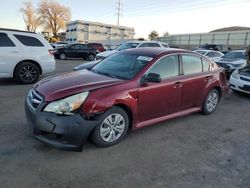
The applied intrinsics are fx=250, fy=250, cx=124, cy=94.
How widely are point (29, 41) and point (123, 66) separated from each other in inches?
202

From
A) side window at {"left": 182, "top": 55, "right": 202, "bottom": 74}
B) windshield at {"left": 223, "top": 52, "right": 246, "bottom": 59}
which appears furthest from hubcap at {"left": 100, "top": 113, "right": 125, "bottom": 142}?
windshield at {"left": 223, "top": 52, "right": 246, "bottom": 59}

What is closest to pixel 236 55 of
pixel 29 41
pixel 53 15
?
pixel 29 41

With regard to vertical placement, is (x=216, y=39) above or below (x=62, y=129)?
above

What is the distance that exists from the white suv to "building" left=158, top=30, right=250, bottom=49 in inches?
1415

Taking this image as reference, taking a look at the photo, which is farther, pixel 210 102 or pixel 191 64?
pixel 210 102

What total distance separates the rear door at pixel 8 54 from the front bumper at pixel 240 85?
712 cm

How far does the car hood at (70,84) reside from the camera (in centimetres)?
359

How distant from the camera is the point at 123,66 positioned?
4.74 metres

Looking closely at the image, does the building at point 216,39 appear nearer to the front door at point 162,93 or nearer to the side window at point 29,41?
the side window at point 29,41

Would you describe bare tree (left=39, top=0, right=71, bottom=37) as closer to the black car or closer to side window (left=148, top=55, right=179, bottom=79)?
the black car

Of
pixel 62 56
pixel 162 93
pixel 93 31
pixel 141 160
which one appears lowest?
pixel 62 56

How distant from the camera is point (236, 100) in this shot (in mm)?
7676

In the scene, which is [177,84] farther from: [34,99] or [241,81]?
[241,81]

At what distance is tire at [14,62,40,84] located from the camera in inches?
326
